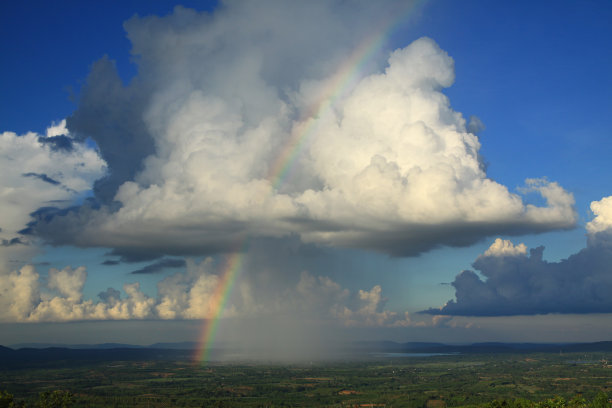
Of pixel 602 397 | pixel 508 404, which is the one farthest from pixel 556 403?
pixel 602 397

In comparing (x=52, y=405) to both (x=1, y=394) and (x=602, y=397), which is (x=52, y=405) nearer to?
(x=1, y=394)

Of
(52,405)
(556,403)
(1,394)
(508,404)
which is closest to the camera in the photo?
(1,394)

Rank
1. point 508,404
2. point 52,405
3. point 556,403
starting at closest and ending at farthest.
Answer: point 52,405
point 556,403
point 508,404

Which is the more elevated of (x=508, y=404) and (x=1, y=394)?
(x=1, y=394)

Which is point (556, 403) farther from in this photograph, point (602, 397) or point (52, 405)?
point (52, 405)

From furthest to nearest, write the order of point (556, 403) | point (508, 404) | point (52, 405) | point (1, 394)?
1. point (508, 404)
2. point (556, 403)
3. point (52, 405)
4. point (1, 394)

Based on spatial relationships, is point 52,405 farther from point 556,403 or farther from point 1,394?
point 556,403

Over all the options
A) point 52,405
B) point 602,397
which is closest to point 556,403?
point 602,397

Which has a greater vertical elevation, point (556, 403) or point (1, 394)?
point (1, 394)

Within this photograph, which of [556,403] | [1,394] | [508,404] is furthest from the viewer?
[508,404]

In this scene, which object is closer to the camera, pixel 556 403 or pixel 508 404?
pixel 556 403
